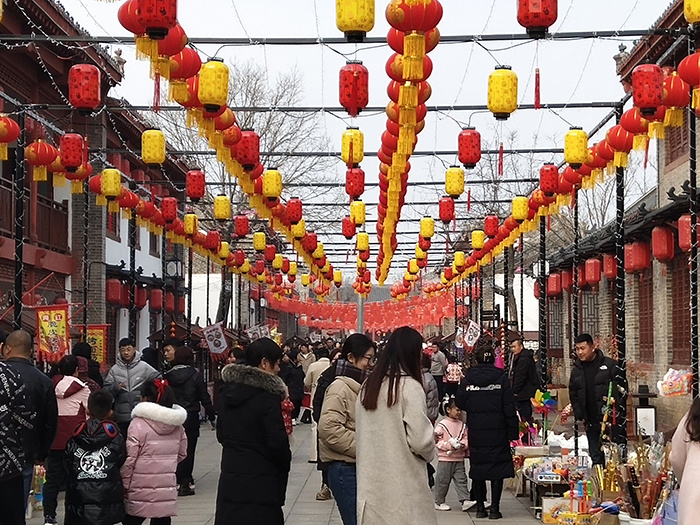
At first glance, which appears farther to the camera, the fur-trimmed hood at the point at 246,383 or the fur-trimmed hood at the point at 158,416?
the fur-trimmed hood at the point at 158,416

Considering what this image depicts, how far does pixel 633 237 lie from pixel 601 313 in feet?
22.8

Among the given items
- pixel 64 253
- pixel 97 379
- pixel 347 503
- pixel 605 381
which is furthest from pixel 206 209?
pixel 347 503

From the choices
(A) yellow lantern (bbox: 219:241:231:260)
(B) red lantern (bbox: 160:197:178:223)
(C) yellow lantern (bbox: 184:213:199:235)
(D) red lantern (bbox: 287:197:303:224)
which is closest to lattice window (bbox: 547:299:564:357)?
(A) yellow lantern (bbox: 219:241:231:260)

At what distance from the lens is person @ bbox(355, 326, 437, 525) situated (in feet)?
23.6

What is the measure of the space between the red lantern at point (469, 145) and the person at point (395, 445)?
10.5 metres

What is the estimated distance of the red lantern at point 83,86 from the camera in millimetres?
14094

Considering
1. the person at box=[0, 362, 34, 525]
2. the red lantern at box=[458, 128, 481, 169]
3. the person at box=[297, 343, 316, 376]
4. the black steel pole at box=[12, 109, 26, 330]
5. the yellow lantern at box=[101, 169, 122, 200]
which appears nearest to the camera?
the person at box=[0, 362, 34, 525]

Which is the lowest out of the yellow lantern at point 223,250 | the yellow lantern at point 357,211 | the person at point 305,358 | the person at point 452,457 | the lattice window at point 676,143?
the person at point 452,457

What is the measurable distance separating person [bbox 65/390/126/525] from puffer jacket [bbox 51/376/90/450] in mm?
3958

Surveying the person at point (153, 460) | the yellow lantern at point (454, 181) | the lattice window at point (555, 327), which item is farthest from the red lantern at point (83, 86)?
the lattice window at point (555, 327)

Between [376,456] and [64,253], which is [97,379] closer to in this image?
[376,456]

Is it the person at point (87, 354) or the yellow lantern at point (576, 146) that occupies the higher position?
the yellow lantern at point (576, 146)

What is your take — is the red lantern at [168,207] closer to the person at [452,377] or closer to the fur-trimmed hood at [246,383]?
the person at [452,377]

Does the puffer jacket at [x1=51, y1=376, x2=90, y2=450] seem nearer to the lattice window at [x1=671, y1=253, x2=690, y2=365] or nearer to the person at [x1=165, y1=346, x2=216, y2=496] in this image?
the person at [x1=165, y1=346, x2=216, y2=496]
